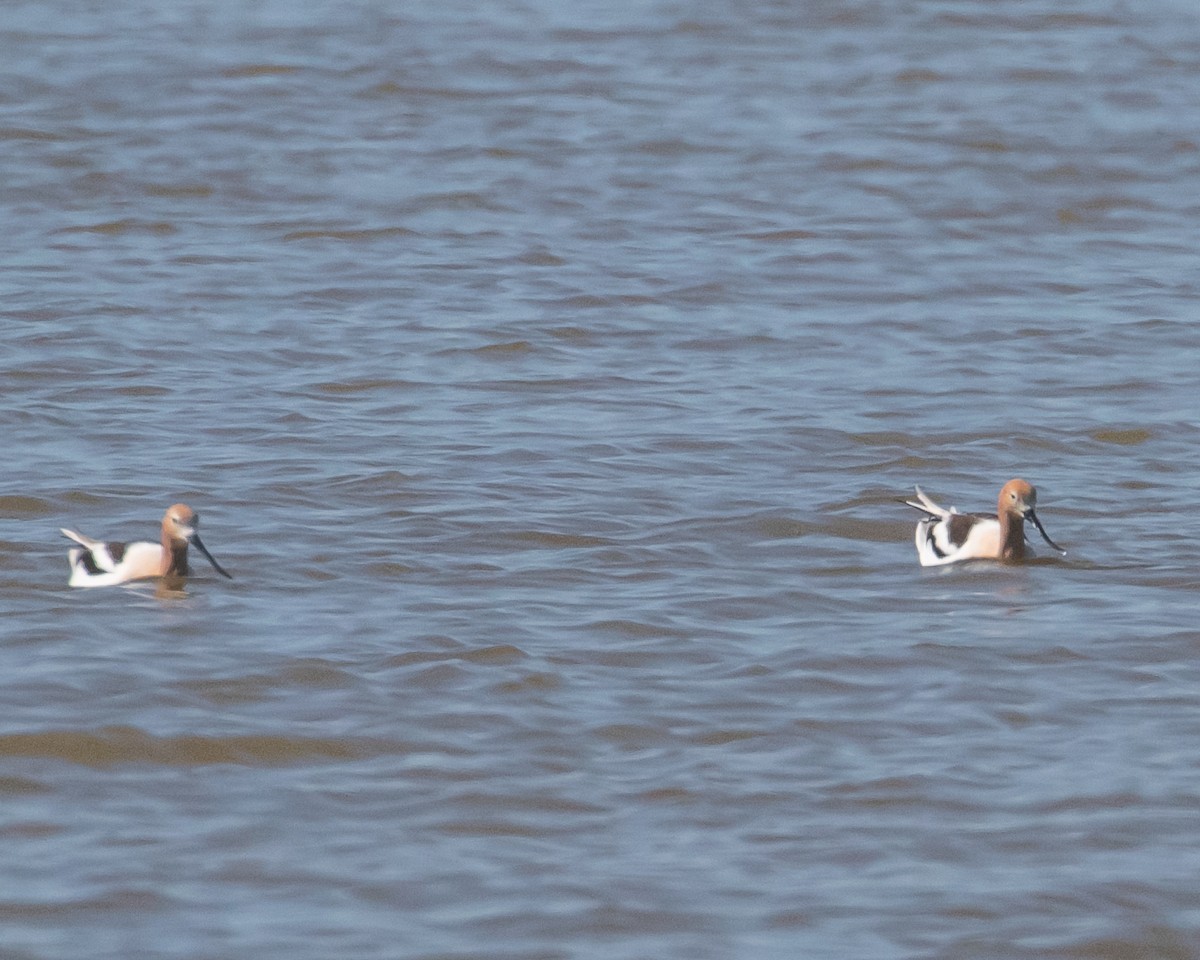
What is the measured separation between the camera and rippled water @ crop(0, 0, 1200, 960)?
6.95m

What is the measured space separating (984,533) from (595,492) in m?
1.93

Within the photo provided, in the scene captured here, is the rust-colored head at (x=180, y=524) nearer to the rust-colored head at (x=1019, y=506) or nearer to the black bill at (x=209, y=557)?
the black bill at (x=209, y=557)

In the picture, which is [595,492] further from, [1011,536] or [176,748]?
[176,748]

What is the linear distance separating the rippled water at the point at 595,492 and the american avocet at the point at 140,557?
0.21 metres

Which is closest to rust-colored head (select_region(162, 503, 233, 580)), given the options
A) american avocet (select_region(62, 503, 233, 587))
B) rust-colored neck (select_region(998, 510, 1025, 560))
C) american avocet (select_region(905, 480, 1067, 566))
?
american avocet (select_region(62, 503, 233, 587))

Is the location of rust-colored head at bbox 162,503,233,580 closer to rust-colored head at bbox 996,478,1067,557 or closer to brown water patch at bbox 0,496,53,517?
brown water patch at bbox 0,496,53,517

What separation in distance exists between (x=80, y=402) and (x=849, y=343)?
4.52 m

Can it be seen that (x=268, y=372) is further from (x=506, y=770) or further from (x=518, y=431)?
(x=506, y=770)

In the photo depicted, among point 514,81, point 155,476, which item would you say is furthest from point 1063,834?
point 514,81

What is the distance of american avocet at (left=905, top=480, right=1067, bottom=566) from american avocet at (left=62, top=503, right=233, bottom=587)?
119 inches

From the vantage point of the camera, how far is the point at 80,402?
12.7m

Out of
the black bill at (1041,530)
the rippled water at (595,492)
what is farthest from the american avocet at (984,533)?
the rippled water at (595,492)

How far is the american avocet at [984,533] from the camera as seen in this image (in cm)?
1026

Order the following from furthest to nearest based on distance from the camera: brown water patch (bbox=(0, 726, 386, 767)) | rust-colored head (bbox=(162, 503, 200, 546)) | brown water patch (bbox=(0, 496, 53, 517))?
brown water patch (bbox=(0, 496, 53, 517)) < rust-colored head (bbox=(162, 503, 200, 546)) < brown water patch (bbox=(0, 726, 386, 767))
